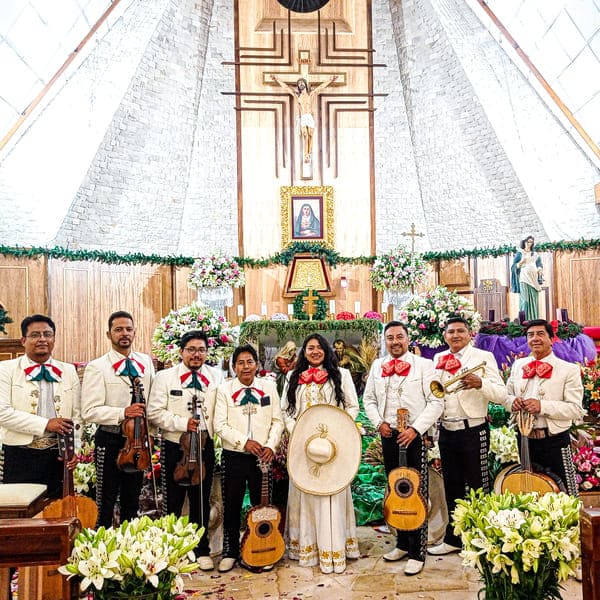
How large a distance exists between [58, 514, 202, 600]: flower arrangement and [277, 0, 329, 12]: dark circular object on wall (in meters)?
11.5

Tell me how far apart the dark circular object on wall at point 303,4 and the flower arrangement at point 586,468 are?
9.93 m

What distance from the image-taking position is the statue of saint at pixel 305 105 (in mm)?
12719

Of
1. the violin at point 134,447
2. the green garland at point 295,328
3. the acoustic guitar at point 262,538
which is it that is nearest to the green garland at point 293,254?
the green garland at point 295,328

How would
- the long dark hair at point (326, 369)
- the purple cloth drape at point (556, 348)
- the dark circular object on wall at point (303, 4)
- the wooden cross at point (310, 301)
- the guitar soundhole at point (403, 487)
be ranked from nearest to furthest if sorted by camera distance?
the guitar soundhole at point (403, 487)
the long dark hair at point (326, 369)
the purple cloth drape at point (556, 348)
the wooden cross at point (310, 301)
the dark circular object on wall at point (303, 4)

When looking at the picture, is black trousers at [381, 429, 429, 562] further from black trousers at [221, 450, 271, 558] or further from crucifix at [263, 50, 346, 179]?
crucifix at [263, 50, 346, 179]

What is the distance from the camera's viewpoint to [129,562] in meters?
2.59

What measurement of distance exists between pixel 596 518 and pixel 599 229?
1018cm

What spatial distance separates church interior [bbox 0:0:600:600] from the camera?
10.6 metres

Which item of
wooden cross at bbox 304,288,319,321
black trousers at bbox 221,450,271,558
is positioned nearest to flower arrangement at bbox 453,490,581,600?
black trousers at bbox 221,450,271,558

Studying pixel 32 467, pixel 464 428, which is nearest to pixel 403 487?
pixel 464 428

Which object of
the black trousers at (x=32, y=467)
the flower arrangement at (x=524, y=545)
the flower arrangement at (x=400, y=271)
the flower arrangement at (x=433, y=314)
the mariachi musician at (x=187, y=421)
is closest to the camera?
the flower arrangement at (x=524, y=545)

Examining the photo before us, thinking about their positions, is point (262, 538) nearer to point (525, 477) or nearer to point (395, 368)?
point (395, 368)

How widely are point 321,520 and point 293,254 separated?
832cm

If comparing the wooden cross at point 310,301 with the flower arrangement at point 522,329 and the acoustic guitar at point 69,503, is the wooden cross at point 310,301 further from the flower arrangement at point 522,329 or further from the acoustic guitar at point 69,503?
the acoustic guitar at point 69,503
